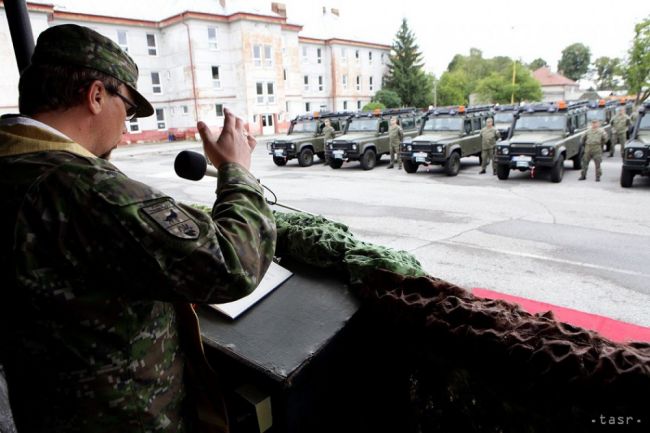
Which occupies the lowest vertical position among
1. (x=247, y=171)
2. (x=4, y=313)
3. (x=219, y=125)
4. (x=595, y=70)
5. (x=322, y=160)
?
(x=322, y=160)

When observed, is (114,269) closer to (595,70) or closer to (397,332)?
(397,332)

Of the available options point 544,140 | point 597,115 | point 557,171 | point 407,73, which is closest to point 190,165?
point 557,171

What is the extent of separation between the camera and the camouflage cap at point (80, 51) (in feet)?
3.91

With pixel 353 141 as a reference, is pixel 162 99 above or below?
above

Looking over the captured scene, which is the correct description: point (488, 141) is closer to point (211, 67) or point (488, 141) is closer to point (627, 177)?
point (627, 177)

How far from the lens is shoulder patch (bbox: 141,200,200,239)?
1.05 meters

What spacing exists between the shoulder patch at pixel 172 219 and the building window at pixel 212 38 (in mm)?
32583

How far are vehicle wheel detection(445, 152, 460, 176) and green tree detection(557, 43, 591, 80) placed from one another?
247 feet

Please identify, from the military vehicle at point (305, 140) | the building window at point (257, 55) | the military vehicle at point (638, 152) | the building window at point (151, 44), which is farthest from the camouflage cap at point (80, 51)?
the building window at point (257, 55)

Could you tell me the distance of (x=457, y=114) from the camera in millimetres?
14969

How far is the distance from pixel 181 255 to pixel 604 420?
45.4 inches

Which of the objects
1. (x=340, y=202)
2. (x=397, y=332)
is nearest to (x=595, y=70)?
(x=340, y=202)

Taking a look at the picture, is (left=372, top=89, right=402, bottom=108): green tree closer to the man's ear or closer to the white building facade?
the white building facade

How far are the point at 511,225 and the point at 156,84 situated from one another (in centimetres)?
2969
